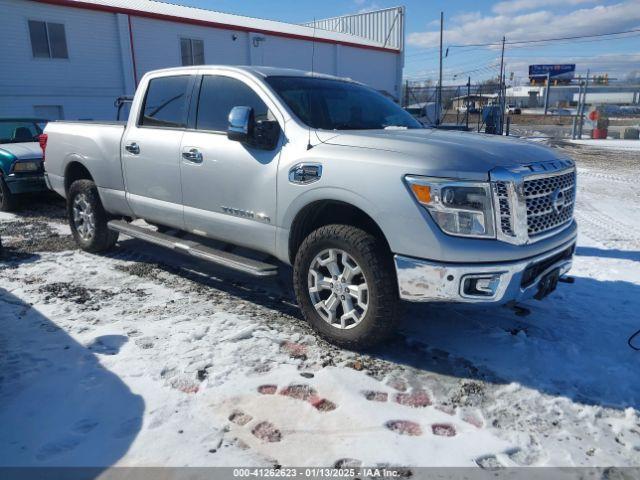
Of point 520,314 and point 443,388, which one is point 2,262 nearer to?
point 443,388

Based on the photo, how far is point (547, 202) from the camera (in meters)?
3.45

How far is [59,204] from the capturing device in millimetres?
9516

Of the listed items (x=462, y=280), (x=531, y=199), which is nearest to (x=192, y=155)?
(x=462, y=280)

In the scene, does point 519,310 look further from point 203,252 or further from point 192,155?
point 192,155

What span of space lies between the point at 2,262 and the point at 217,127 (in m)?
3.37

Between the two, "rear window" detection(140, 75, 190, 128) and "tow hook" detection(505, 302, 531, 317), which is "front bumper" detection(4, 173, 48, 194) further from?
"tow hook" detection(505, 302, 531, 317)

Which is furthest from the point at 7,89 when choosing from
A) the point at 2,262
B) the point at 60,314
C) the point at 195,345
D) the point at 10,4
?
the point at 195,345

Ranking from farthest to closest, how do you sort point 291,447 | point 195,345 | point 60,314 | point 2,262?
point 2,262 → point 60,314 → point 195,345 → point 291,447

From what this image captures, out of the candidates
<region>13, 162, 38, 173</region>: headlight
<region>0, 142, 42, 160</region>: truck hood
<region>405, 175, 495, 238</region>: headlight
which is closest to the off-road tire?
<region>13, 162, 38, 173</region>: headlight

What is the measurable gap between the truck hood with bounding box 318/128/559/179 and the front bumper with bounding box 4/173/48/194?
690 cm

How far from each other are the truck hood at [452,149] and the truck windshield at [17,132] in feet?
26.9

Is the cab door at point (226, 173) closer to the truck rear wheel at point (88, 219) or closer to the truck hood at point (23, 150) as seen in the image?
the truck rear wheel at point (88, 219)

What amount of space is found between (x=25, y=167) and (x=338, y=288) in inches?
285

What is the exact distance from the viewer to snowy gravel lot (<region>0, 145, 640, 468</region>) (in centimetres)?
268
